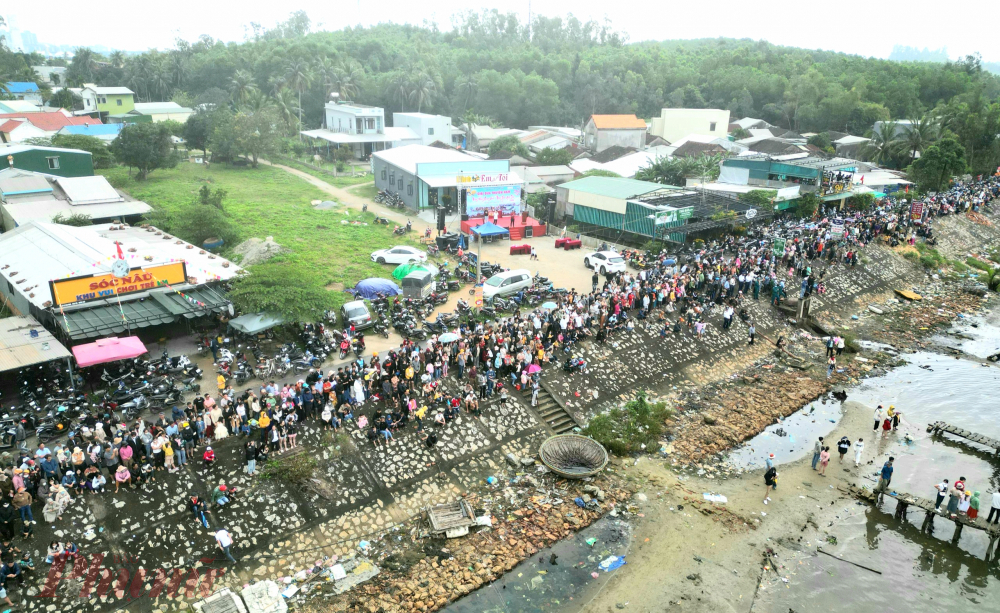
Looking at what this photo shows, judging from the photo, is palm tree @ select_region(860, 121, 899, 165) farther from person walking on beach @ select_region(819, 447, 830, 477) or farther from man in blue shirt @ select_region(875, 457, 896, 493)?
man in blue shirt @ select_region(875, 457, 896, 493)

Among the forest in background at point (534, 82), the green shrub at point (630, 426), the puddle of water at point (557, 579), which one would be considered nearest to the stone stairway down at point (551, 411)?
the green shrub at point (630, 426)

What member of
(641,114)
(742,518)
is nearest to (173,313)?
(742,518)

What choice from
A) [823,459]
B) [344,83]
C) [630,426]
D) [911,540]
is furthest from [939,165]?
[344,83]

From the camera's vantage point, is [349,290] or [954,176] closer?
[349,290]

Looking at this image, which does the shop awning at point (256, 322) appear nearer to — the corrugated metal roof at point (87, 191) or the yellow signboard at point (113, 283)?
the yellow signboard at point (113, 283)

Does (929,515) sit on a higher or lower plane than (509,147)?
lower

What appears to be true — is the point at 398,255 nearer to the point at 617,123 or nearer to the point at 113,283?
the point at 113,283

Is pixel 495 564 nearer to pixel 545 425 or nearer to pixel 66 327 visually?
pixel 545 425
